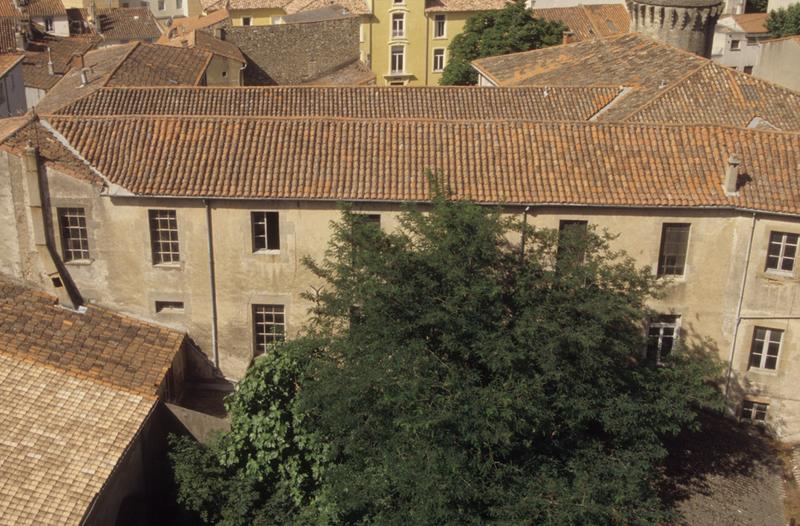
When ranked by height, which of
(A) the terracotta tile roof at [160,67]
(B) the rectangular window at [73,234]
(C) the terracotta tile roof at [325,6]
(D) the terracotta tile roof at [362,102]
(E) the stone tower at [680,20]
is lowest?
(B) the rectangular window at [73,234]

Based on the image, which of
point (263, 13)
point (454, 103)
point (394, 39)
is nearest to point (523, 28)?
point (394, 39)

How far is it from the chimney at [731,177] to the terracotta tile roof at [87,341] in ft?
63.6

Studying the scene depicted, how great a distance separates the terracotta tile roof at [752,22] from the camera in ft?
277

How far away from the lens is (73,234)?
2944 cm

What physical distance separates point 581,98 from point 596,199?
1491 centimetres

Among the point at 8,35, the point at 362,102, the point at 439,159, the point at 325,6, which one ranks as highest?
the point at 325,6

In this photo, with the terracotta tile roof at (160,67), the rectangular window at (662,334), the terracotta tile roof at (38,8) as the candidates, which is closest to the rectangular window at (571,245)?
the rectangular window at (662,334)

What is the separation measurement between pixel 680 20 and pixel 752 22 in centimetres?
4494

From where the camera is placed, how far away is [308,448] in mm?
25609

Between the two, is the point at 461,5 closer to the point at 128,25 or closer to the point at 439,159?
the point at 128,25

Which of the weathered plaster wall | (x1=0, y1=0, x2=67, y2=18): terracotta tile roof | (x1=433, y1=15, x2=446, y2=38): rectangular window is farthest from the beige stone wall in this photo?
(x1=0, y1=0, x2=67, y2=18): terracotta tile roof

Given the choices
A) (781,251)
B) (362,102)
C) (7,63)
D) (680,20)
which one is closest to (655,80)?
(680,20)

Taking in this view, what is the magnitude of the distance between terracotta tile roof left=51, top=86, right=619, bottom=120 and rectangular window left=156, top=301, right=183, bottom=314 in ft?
42.8

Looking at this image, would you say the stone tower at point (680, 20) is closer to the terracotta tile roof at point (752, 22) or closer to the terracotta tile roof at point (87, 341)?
the terracotta tile roof at point (87, 341)
